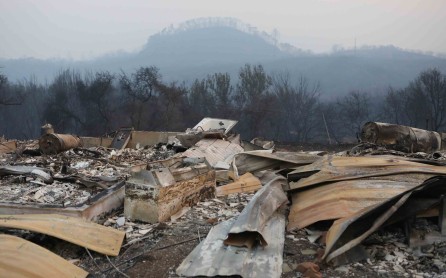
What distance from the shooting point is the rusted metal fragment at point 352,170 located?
5246 millimetres

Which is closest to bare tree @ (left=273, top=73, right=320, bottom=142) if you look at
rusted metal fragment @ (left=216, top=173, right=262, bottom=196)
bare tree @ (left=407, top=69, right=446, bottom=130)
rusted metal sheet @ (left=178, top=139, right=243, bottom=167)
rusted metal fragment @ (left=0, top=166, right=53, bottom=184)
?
bare tree @ (left=407, top=69, right=446, bottom=130)

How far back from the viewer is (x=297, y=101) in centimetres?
4319

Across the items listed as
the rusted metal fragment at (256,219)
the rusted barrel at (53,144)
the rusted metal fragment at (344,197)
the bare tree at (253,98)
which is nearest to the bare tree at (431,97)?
the bare tree at (253,98)

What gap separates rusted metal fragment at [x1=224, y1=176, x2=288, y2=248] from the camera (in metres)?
4.06

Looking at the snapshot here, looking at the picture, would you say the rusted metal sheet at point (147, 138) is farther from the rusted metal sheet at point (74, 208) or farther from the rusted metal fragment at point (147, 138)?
the rusted metal sheet at point (74, 208)

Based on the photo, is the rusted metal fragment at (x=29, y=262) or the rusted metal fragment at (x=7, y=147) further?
the rusted metal fragment at (x=7, y=147)

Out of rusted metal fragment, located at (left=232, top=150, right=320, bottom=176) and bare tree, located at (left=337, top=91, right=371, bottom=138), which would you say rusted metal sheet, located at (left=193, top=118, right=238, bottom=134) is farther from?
bare tree, located at (left=337, top=91, right=371, bottom=138)

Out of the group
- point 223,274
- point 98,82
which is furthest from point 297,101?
point 223,274

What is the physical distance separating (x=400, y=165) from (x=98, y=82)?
34472mm

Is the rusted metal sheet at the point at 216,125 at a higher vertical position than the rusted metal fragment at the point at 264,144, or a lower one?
higher

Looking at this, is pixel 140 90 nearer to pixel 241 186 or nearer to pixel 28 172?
pixel 28 172

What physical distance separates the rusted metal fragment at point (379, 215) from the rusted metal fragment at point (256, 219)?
663 mm

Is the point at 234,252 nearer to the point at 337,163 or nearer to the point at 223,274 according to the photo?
the point at 223,274

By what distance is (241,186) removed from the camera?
696cm
